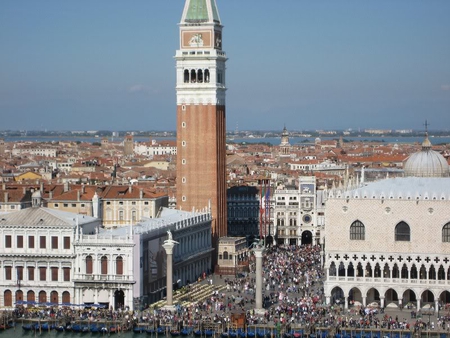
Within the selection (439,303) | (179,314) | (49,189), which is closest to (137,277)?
(179,314)

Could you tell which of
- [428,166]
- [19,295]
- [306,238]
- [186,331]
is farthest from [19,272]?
[306,238]

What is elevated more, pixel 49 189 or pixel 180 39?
pixel 180 39

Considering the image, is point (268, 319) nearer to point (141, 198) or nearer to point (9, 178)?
point (141, 198)

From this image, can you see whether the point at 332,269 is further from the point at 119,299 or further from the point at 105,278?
the point at 105,278

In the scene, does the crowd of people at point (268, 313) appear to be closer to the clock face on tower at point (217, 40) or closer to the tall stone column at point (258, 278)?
the tall stone column at point (258, 278)

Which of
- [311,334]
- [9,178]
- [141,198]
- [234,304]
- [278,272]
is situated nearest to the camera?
[311,334]

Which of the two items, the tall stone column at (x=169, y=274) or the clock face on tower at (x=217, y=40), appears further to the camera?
the clock face on tower at (x=217, y=40)

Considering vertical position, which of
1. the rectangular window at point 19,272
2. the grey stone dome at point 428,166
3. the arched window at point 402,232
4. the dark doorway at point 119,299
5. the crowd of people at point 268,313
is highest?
the grey stone dome at point 428,166

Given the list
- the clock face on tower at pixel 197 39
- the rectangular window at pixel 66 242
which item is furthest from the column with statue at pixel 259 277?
the clock face on tower at pixel 197 39
